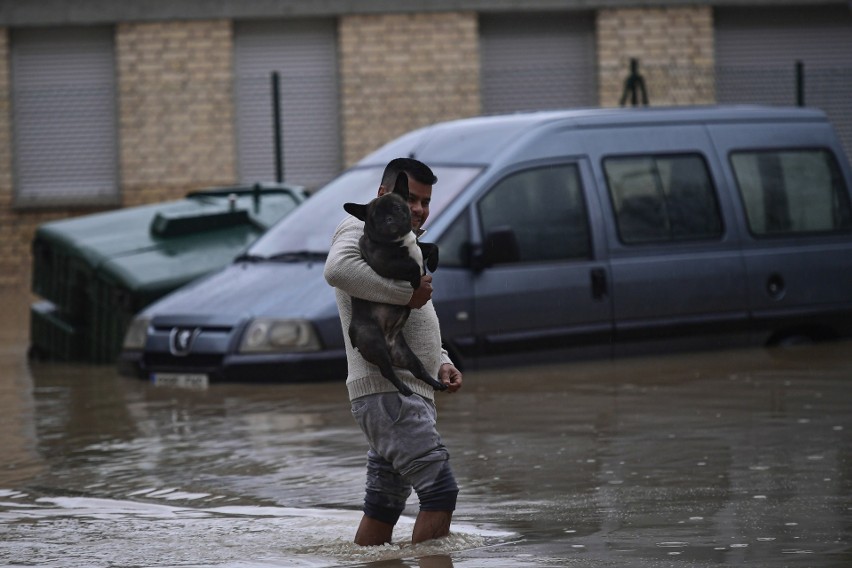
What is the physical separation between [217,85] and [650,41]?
5597 mm

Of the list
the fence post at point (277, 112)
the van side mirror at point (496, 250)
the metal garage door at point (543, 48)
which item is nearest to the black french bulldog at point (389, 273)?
the van side mirror at point (496, 250)

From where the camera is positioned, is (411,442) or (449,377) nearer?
(411,442)

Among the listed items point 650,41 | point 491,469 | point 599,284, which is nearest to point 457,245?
point 599,284

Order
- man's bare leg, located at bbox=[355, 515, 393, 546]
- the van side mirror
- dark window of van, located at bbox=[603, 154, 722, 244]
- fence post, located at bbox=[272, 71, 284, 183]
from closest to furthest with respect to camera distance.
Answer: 1. man's bare leg, located at bbox=[355, 515, 393, 546]
2. the van side mirror
3. dark window of van, located at bbox=[603, 154, 722, 244]
4. fence post, located at bbox=[272, 71, 284, 183]

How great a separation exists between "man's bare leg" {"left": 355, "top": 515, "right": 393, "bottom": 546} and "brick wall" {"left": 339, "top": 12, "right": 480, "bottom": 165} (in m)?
17.1

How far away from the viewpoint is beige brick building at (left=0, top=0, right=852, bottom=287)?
22.6m

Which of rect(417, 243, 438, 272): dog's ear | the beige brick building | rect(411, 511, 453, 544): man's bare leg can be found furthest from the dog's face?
the beige brick building

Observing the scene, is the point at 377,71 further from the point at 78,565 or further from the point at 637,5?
the point at 78,565

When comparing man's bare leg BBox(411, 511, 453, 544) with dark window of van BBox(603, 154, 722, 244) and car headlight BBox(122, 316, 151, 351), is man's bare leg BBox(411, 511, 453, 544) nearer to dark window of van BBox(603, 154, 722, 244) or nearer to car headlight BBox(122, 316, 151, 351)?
car headlight BBox(122, 316, 151, 351)

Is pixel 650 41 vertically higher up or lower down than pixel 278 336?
higher up

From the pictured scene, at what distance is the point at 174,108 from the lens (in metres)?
22.7

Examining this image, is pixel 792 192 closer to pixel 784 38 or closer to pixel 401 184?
pixel 401 184

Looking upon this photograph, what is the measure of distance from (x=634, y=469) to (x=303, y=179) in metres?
15.7

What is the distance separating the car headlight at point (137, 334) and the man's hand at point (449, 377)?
589 cm
